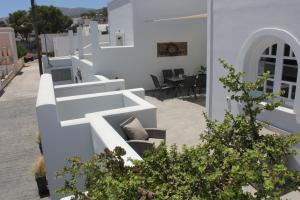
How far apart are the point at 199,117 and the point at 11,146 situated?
33.2 feet

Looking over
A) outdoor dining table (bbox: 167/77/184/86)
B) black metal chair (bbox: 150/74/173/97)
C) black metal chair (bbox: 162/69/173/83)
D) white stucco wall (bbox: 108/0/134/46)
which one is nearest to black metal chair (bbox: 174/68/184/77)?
black metal chair (bbox: 162/69/173/83)

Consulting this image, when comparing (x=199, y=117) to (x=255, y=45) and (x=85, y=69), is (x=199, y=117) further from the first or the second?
(x=85, y=69)

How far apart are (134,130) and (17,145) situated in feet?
31.7

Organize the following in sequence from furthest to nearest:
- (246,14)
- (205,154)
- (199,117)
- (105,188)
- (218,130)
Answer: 1. (199,117)
2. (246,14)
3. (218,130)
4. (205,154)
5. (105,188)

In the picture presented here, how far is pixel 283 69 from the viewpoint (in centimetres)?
718

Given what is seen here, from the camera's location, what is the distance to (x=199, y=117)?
41.4 feet

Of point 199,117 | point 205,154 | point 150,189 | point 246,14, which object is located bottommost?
point 199,117

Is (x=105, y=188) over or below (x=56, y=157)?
over

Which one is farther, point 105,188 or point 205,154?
point 205,154

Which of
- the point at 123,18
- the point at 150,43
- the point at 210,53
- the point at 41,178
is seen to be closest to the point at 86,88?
the point at 41,178

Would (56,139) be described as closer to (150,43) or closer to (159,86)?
(159,86)

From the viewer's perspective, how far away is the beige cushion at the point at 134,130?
7992mm

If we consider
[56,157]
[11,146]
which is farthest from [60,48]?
[56,157]

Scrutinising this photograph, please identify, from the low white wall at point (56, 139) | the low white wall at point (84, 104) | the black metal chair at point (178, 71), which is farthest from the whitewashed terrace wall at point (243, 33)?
the black metal chair at point (178, 71)
